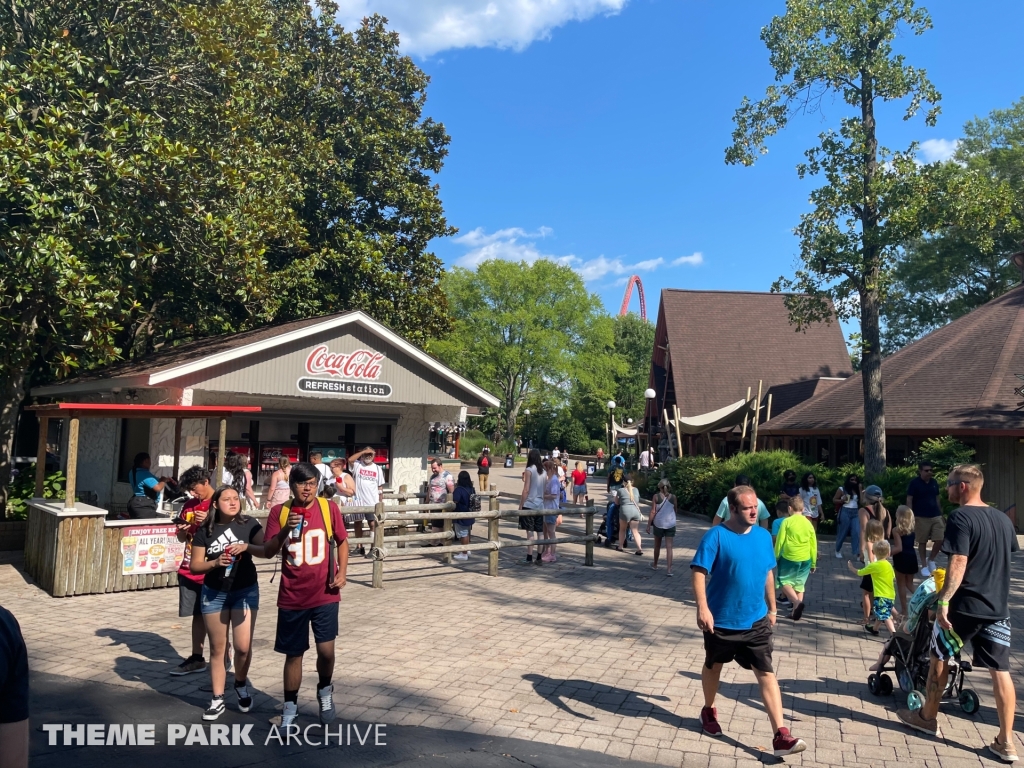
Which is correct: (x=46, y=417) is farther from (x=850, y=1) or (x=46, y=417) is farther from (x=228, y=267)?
(x=850, y=1)

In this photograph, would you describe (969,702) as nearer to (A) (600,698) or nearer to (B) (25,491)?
(A) (600,698)

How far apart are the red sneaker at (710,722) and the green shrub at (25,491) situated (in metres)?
12.3

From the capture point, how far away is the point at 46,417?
11.3 metres

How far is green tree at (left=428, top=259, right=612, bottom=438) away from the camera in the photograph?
52.6m

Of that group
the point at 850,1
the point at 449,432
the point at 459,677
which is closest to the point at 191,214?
the point at 459,677

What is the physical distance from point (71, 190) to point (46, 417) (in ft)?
11.9

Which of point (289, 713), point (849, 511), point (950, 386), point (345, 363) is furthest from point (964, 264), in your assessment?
point (289, 713)

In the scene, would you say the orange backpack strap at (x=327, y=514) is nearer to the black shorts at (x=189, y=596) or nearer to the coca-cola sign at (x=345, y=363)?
the black shorts at (x=189, y=596)

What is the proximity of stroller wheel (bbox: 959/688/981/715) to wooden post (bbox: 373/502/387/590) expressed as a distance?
674cm

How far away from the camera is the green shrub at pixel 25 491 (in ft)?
45.5

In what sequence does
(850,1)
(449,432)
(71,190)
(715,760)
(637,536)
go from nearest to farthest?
(715,760) < (71,190) < (637,536) < (850,1) < (449,432)

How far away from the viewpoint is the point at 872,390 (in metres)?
18.5

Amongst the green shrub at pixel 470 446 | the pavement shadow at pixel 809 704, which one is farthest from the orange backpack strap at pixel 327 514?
the green shrub at pixel 470 446

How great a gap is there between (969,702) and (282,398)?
39.2 ft
